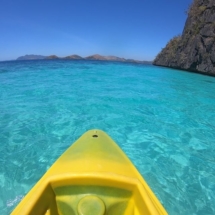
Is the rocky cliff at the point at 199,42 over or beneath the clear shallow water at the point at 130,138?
over

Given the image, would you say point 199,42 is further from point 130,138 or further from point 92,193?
point 92,193

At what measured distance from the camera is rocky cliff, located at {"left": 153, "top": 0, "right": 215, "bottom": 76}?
29.9m

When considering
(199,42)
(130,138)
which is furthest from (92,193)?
(199,42)

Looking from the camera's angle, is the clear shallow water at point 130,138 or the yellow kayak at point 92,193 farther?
the clear shallow water at point 130,138

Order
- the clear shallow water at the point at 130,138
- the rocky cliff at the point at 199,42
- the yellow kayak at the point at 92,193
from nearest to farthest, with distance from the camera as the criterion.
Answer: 1. the yellow kayak at the point at 92,193
2. the clear shallow water at the point at 130,138
3. the rocky cliff at the point at 199,42

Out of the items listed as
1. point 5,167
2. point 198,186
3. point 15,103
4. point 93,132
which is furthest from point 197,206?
point 15,103

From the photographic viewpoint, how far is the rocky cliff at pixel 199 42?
A: 98.2ft

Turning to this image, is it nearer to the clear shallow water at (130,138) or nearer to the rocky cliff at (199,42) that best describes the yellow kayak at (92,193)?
the clear shallow water at (130,138)

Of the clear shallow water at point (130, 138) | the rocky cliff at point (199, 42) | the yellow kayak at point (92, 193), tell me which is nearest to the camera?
the yellow kayak at point (92, 193)

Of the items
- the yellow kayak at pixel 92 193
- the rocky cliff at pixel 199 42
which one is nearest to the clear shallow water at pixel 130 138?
the yellow kayak at pixel 92 193

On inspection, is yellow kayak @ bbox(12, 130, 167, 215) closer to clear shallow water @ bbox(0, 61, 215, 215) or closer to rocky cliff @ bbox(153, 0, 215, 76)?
clear shallow water @ bbox(0, 61, 215, 215)

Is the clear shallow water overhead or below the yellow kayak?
below

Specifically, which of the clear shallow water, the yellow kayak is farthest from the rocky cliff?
the yellow kayak

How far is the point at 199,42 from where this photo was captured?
32.5 m
